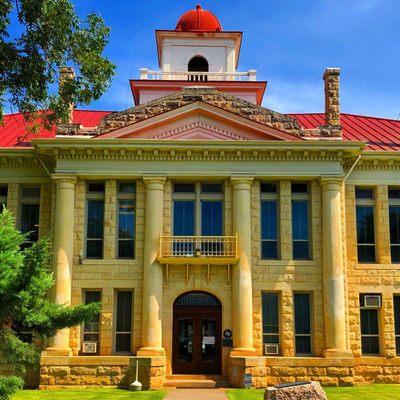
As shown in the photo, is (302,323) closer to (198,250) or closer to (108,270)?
(198,250)

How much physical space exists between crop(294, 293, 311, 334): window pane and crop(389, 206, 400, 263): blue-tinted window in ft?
13.3

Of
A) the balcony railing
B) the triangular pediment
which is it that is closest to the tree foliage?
the triangular pediment

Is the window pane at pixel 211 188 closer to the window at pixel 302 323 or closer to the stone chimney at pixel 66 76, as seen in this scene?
the window at pixel 302 323

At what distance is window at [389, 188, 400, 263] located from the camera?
25891mm

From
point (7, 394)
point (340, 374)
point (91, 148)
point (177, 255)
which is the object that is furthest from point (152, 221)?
point (7, 394)

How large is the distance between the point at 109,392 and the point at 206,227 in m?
7.21

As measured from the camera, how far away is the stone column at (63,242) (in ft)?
77.0

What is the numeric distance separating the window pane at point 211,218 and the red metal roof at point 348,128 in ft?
22.5

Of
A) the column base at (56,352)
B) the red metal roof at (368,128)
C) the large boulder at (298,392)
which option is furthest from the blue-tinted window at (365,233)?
the large boulder at (298,392)

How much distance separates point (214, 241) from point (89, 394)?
23.3 feet

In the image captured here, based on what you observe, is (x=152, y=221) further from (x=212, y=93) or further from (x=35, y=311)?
(x=35, y=311)

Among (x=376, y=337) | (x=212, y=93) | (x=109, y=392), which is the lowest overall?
(x=109, y=392)

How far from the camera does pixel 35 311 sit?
50.1 ft

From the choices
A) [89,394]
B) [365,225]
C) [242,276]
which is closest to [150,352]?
[89,394]
